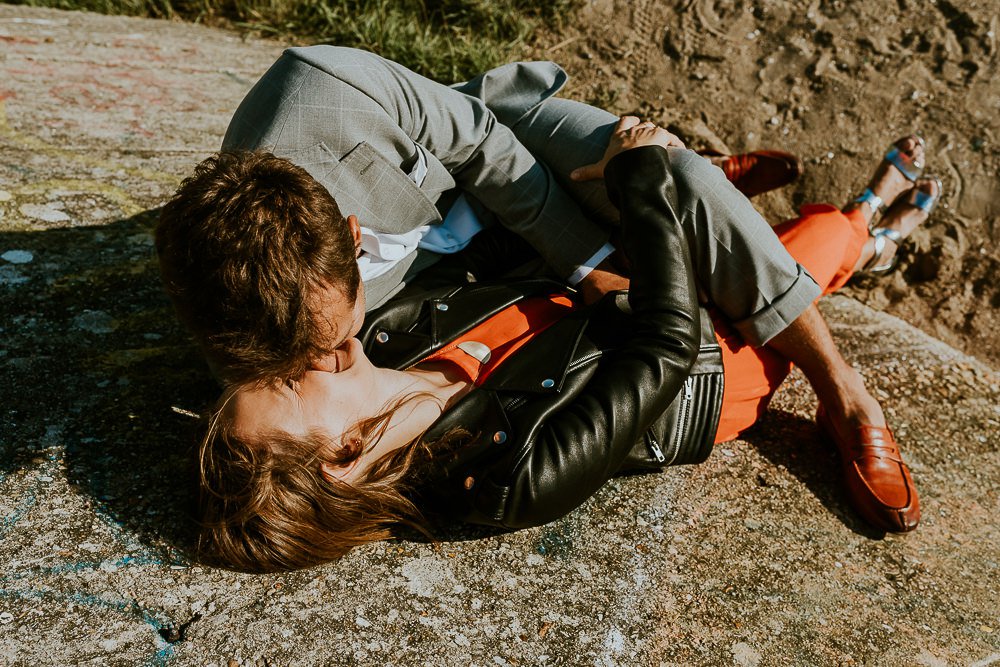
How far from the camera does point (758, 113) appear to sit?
4262 mm

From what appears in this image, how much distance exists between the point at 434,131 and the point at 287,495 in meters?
1.07

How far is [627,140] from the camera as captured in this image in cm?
236

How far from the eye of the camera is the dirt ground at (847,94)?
3.73 meters

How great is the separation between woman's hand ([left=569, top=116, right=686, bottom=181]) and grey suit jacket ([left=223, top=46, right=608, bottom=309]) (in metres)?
0.10

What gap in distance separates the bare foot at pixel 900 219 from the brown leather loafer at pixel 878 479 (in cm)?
100

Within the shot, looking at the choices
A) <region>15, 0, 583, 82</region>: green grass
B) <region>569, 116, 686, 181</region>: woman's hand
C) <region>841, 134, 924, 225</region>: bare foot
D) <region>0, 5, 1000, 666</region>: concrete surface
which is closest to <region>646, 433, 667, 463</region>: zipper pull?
<region>0, 5, 1000, 666</region>: concrete surface

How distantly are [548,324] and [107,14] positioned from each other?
391 cm

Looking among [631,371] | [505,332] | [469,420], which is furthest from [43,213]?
[631,371]

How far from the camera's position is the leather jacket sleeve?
185cm

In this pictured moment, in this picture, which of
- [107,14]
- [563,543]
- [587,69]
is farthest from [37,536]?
[107,14]

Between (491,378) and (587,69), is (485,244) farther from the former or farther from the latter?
(587,69)

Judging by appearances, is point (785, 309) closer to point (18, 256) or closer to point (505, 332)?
point (505, 332)

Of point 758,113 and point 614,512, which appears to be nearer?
point 614,512

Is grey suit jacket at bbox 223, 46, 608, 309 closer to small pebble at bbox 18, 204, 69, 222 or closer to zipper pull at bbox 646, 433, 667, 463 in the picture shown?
zipper pull at bbox 646, 433, 667, 463
